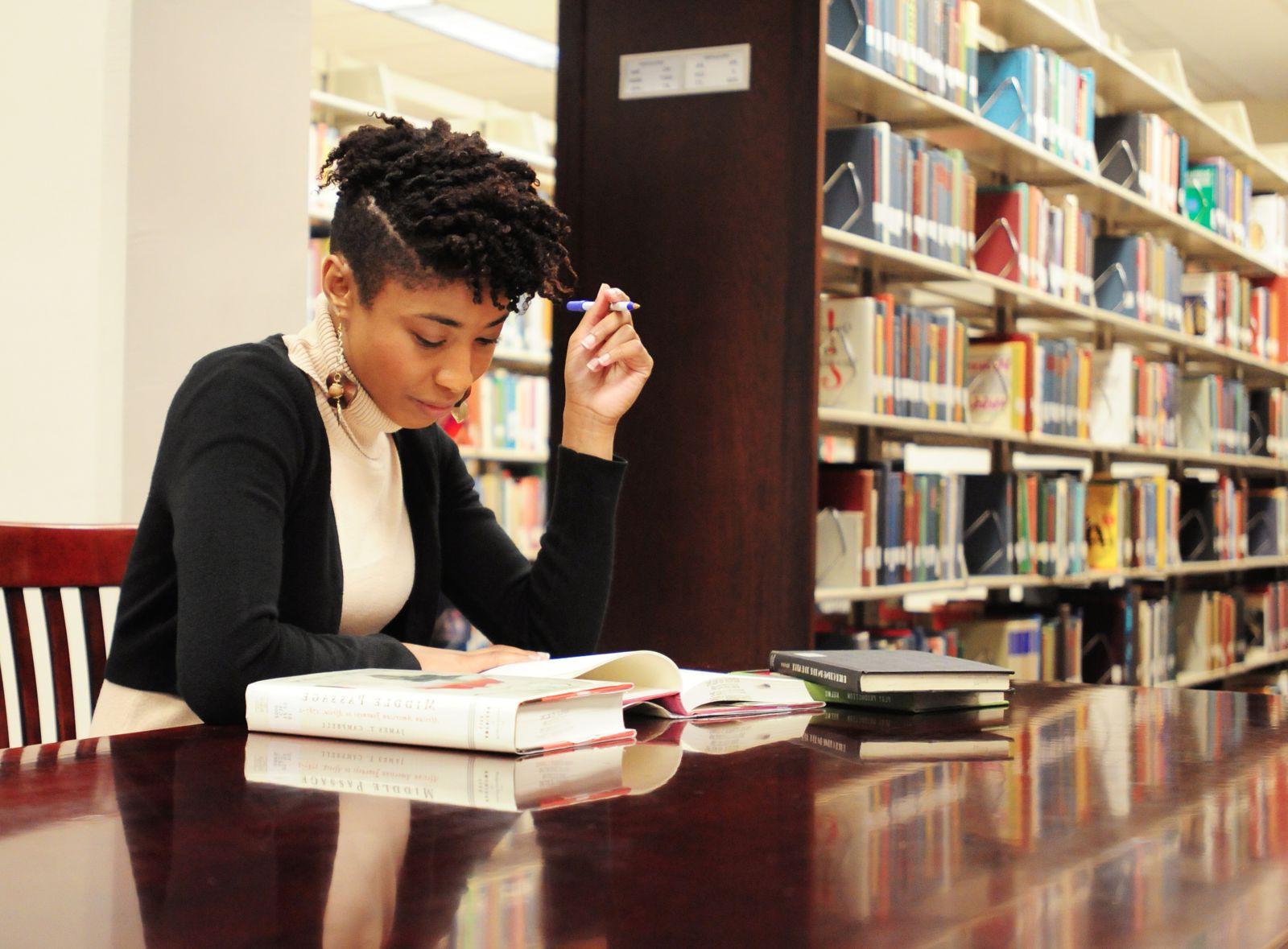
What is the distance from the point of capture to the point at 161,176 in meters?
2.22

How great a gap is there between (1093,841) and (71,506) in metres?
1.82

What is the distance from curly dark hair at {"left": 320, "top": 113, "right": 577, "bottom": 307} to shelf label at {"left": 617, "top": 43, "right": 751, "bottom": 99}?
4.24ft

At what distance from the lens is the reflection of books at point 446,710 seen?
3.04 ft

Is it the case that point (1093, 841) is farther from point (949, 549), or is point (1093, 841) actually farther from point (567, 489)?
point (949, 549)

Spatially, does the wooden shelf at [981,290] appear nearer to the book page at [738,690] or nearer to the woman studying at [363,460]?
the woman studying at [363,460]

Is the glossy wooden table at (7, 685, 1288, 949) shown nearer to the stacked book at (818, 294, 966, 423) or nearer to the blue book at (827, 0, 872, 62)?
the stacked book at (818, 294, 966, 423)

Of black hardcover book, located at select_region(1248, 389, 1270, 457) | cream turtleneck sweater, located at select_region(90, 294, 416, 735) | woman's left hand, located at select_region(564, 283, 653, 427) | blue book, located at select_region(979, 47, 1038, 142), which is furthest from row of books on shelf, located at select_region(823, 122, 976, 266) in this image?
black hardcover book, located at select_region(1248, 389, 1270, 457)

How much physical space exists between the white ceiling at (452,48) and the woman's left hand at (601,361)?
4.42 m

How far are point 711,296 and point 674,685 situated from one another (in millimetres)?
1574

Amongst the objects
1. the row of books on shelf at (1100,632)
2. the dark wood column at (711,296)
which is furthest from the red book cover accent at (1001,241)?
the dark wood column at (711,296)

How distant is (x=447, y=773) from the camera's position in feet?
2.85

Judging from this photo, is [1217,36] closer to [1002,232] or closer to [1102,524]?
[1102,524]

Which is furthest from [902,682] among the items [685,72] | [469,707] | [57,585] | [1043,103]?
[1043,103]

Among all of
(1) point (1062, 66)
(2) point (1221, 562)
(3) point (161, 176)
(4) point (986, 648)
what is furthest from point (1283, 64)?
(3) point (161, 176)
